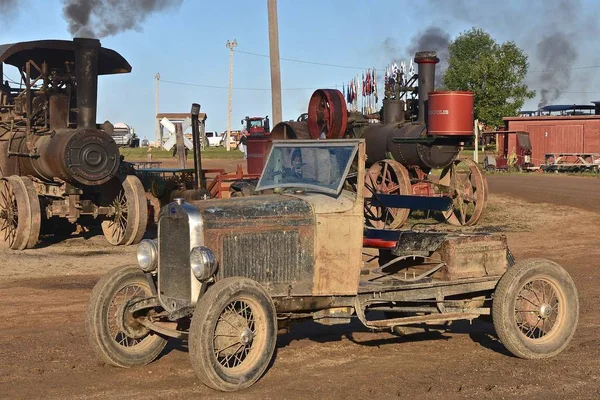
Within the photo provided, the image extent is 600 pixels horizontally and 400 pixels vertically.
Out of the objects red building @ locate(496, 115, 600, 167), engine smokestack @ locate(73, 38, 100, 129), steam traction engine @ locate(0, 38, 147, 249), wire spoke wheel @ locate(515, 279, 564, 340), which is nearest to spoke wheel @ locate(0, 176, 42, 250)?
steam traction engine @ locate(0, 38, 147, 249)

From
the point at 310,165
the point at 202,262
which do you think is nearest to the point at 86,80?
the point at 310,165

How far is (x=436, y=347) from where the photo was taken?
8031 mm

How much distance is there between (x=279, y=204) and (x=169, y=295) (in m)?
1.07

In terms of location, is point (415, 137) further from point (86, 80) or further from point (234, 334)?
point (234, 334)

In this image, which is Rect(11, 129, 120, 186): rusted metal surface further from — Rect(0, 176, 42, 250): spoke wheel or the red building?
the red building

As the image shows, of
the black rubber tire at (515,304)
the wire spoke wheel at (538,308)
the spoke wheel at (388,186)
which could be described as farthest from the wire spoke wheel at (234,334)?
the spoke wheel at (388,186)

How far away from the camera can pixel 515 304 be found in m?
7.68

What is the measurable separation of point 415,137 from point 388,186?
119 centimetres

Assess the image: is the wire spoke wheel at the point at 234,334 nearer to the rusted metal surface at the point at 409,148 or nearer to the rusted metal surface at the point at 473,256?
the rusted metal surface at the point at 473,256

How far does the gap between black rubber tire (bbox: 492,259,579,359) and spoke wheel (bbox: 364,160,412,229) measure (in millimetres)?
8770

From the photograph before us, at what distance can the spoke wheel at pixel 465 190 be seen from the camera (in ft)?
61.8

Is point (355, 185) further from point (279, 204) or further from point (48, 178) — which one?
point (48, 178)

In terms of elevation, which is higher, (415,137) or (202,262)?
(415,137)

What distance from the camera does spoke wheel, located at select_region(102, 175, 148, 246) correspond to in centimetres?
1550
